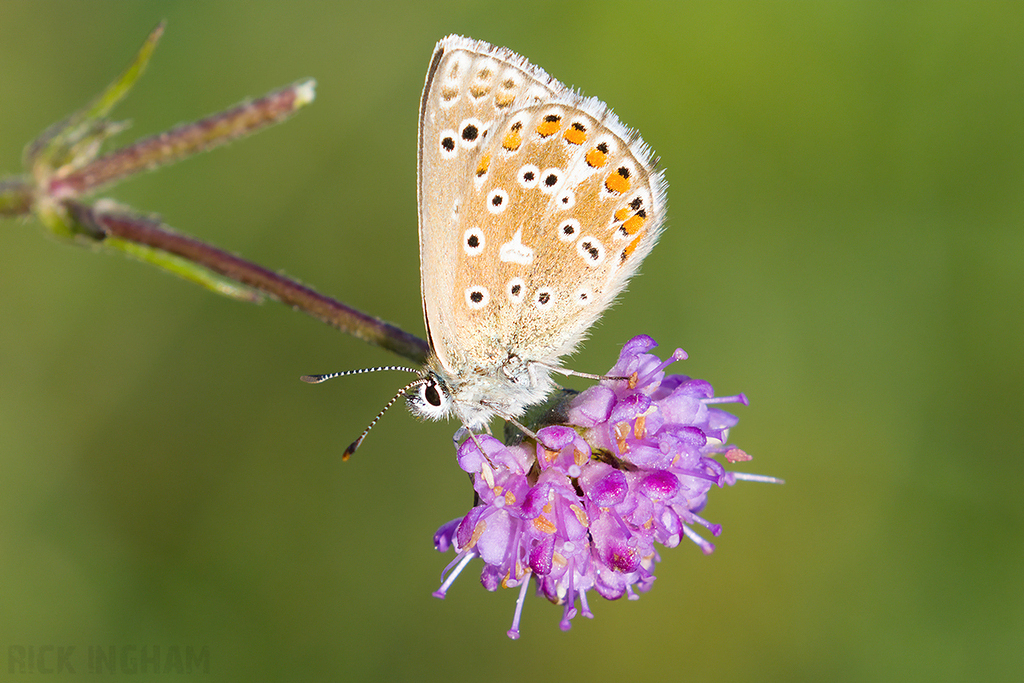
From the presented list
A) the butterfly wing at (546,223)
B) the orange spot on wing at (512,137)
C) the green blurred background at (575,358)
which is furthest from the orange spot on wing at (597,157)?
the green blurred background at (575,358)

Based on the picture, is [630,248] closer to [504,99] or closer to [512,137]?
[512,137]

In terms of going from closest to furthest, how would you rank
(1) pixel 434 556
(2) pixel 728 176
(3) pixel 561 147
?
(3) pixel 561 147, (1) pixel 434 556, (2) pixel 728 176

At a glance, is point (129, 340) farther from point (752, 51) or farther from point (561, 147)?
point (752, 51)

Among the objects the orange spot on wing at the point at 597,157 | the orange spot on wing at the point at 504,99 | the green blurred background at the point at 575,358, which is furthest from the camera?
the green blurred background at the point at 575,358

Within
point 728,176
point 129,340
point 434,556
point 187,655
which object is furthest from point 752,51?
point 187,655

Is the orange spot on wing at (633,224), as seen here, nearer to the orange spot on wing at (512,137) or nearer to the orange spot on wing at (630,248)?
the orange spot on wing at (630,248)

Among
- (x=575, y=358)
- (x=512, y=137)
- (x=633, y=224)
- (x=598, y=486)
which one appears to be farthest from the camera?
(x=575, y=358)

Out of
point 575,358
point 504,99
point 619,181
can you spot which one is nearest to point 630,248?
point 619,181
